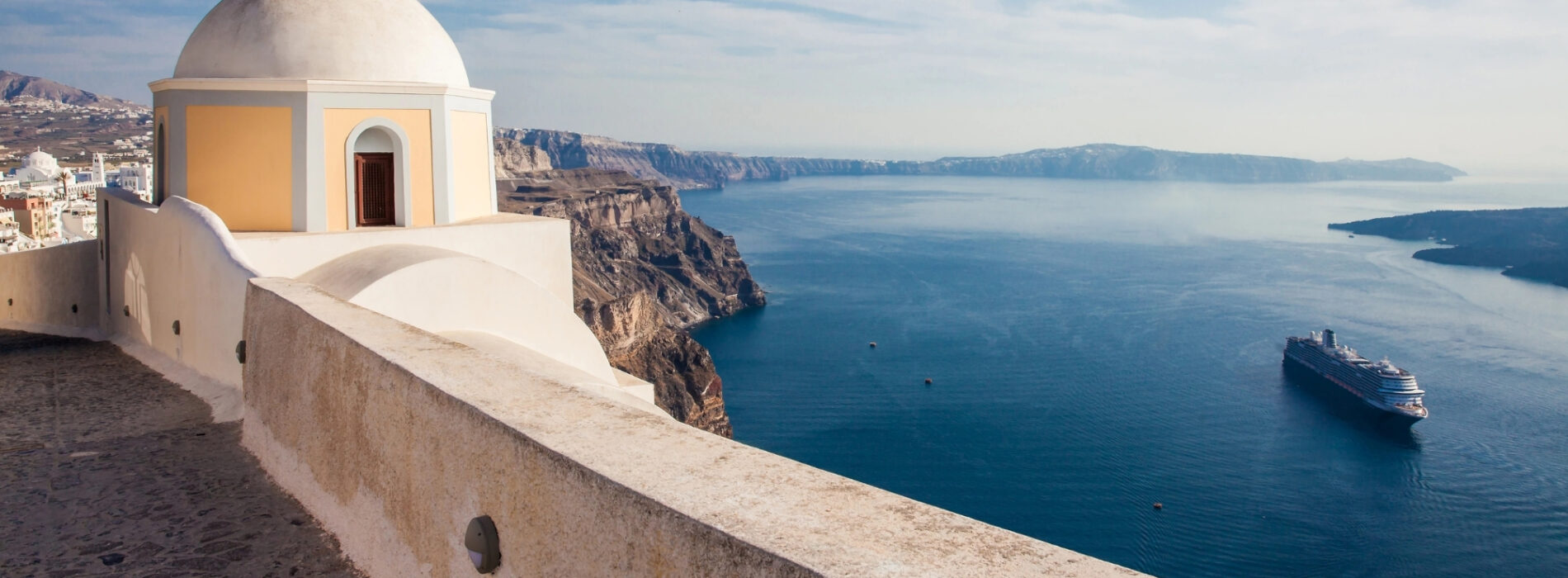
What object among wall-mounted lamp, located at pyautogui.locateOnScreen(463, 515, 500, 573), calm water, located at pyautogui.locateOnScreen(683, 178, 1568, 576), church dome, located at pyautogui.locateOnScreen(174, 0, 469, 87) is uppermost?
church dome, located at pyautogui.locateOnScreen(174, 0, 469, 87)

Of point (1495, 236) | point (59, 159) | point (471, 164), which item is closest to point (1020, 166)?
point (1495, 236)

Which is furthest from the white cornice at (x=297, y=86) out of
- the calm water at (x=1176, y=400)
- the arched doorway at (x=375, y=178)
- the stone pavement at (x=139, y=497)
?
the calm water at (x=1176, y=400)

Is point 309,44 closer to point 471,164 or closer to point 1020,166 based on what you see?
point 471,164

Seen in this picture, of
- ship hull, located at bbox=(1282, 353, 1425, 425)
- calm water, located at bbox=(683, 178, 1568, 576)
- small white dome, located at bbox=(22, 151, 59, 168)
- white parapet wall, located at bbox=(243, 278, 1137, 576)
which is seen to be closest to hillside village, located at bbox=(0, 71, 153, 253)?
small white dome, located at bbox=(22, 151, 59, 168)

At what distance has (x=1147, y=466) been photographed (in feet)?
78.3

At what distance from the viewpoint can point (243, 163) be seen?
6.71m

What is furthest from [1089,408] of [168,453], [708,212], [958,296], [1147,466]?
[708,212]

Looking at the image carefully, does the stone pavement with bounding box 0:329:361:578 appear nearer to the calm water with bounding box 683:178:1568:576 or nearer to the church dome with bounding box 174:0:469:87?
the church dome with bounding box 174:0:469:87

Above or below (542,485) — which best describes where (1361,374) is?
below

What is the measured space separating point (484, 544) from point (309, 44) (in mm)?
5462

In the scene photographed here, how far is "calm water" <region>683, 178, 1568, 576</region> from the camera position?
67.8ft

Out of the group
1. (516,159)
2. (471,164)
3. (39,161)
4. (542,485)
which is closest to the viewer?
(542,485)

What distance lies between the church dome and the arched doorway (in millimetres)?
426

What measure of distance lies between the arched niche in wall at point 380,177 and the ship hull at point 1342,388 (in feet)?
91.5
